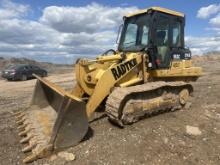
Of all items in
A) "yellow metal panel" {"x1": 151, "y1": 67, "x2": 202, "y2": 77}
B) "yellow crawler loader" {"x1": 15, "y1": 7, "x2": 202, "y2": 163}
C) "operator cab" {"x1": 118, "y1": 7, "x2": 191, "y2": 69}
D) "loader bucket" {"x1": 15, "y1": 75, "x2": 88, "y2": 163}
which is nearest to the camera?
"loader bucket" {"x1": 15, "y1": 75, "x2": 88, "y2": 163}

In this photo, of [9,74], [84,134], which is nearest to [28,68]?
[9,74]

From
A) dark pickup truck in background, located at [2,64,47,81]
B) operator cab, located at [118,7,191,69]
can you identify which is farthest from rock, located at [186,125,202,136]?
dark pickup truck in background, located at [2,64,47,81]

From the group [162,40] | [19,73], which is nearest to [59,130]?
[162,40]

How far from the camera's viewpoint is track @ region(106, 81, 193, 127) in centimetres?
802

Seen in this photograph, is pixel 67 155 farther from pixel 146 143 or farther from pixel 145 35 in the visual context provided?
pixel 145 35

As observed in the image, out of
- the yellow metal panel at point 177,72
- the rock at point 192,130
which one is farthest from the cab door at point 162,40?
the rock at point 192,130

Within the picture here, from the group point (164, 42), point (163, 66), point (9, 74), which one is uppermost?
point (164, 42)

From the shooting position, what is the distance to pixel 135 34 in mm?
10031

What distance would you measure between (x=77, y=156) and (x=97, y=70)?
2.68 m

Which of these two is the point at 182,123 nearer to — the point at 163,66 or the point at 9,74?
the point at 163,66

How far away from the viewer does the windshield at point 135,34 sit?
9638mm

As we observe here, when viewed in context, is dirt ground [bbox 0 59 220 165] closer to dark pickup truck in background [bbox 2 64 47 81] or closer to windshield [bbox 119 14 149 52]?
windshield [bbox 119 14 149 52]

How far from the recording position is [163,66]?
987 centimetres

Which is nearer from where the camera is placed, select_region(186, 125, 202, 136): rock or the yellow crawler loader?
the yellow crawler loader
